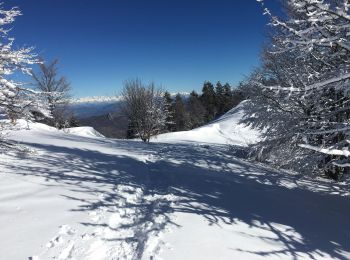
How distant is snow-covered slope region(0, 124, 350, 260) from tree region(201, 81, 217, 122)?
63.0 m

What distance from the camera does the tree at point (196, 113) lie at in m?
64.9

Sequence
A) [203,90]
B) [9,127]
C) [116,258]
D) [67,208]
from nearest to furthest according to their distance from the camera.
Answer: [116,258], [67,208], [9,127], [203,90]

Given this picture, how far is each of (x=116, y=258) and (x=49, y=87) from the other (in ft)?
105

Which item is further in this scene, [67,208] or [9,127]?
[9,127]

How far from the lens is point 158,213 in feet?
21.7

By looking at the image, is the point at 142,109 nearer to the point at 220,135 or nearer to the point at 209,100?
the point at 220,135

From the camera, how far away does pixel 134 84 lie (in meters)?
29.1

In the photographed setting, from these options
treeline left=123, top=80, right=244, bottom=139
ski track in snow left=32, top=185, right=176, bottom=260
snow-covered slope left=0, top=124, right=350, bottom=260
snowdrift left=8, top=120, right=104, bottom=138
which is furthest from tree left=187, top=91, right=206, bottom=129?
ski track in snow left=32, top=185, right=176, bottom=260

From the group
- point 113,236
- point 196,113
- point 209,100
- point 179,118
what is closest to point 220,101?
point 209,100

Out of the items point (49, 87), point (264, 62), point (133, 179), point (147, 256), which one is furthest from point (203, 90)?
point (147, 256)

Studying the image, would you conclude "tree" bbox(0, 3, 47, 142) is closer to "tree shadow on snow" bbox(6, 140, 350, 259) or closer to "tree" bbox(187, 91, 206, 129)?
"tree shadow on snow" bbox(6, 140, 350, 259)

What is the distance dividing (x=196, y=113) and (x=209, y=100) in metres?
7.67

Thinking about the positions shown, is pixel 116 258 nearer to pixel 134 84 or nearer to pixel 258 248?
pixel 258 248

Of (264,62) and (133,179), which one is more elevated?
(264,62)
